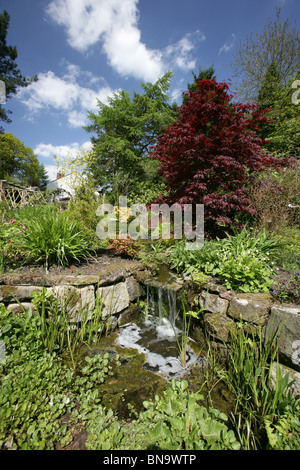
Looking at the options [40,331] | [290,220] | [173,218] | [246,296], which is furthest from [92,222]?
[290,220]

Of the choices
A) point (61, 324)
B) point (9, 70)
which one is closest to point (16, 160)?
point (9, 70)

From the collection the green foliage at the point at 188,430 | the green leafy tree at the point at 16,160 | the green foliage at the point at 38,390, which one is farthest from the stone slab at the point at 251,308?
the green leafy tree at the point at 16,160

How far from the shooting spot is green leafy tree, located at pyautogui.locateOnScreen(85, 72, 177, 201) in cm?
1262

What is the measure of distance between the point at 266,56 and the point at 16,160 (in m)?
27.8

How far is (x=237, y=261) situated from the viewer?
107 inches

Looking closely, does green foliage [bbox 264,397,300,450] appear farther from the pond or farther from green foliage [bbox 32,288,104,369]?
green foliage [bbox 32,288,104,369]

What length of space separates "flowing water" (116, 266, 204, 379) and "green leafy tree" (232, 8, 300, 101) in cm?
1112

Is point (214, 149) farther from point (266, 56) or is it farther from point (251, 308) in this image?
point (266, 56)

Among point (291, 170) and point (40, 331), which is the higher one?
point (291, 170)

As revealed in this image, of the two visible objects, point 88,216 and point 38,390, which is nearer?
point 38,390

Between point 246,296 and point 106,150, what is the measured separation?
13223 mm

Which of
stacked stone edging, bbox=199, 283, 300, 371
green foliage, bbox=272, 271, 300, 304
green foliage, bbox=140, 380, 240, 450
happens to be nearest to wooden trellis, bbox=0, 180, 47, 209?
stacked stone edging, bbox=199, 283, 300, 371

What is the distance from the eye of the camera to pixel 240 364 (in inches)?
69.6
